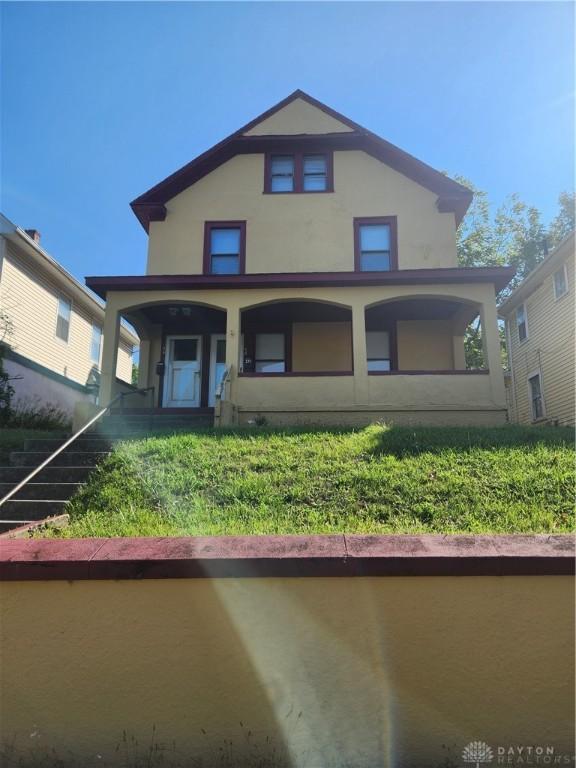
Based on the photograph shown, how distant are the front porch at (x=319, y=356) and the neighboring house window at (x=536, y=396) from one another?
15.9 feet

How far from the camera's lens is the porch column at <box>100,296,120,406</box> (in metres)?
10.9

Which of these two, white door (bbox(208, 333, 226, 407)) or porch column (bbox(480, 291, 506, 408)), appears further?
white door (bbox(208, 333, 226, 407))

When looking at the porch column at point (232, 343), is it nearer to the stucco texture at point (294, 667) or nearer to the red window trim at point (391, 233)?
the red window trim at point (391, 233)

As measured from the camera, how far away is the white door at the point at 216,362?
13.3 m

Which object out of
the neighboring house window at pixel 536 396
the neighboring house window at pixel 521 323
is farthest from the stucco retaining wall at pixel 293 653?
the neighboring house window at pixel 521 323

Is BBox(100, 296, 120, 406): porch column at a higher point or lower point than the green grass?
higher

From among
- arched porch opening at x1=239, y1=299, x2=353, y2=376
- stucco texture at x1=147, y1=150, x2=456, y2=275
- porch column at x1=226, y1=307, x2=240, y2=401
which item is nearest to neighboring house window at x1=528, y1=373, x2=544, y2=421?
stucco texture at x1=147, y1=150, x2=456, y2=275

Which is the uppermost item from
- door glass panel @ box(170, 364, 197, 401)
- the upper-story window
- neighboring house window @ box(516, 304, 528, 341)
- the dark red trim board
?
the upper-story window

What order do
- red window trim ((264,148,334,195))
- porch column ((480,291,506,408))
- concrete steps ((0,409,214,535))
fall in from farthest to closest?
red window trim ((264,148,334,195)) < porch column ((480,291,506,408)) < concrete steps ((0,409,214,535))

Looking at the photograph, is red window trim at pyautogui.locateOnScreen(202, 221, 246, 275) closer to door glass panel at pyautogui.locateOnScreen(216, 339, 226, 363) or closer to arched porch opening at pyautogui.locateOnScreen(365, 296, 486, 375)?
door glass panel at pyautogui.locateOnScreen(216, 339, 226, 363)

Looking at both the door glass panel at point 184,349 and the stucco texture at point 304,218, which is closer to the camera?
the stucco texture at point 304,218

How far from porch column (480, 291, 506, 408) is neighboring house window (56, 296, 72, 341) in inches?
471

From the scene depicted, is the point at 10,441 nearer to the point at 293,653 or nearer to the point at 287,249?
the point at 293,653

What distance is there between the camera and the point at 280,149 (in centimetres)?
1434
